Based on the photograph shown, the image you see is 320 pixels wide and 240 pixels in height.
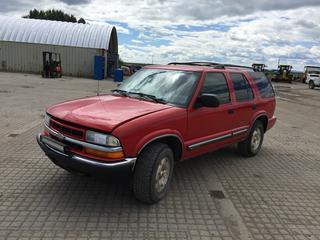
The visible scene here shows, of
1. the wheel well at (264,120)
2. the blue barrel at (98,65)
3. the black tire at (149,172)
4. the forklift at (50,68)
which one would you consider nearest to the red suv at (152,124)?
the black tire at (149,172)

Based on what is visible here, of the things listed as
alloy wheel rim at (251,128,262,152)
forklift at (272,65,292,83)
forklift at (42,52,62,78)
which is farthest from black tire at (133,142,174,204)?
forklift at (272,65,292,83)

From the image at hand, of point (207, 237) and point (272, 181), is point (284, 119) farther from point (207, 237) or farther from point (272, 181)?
point (207, 237)

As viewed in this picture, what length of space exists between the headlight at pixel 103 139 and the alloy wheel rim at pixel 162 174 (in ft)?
2.44

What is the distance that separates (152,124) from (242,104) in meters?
2.48

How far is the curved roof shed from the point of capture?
1422 inches

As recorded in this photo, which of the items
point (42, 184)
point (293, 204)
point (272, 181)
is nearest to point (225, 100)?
point (272, 181)

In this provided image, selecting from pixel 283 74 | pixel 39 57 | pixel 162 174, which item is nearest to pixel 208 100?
pixel 162 174

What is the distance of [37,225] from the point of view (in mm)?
3555

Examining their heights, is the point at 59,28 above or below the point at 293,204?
above

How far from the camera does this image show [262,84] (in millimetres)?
6855

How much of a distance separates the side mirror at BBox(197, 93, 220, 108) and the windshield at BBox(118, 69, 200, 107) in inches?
6.4

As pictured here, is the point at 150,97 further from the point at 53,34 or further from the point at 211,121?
the point at 53,34

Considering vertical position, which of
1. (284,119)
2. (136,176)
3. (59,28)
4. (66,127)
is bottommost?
(284,119)

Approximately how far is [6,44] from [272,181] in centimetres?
3643
